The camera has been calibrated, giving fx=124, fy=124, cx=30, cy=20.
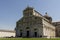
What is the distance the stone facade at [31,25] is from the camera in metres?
36.3

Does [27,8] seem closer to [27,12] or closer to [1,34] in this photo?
[27,12]

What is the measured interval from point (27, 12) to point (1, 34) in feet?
54.2

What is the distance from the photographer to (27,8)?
4081 centimetres

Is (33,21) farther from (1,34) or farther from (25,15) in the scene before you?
(1,34)

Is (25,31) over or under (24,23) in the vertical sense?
under

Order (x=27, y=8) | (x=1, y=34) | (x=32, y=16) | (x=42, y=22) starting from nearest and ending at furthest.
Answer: (x=42, y=22) → (x=32, y=16) → (x=27, y=8) → (x=1, y=34)

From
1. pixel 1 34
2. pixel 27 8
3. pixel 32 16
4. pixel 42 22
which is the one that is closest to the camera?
pixel 42 22

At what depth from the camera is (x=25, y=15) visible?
41.0 metres

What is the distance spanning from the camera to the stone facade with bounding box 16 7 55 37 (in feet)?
119

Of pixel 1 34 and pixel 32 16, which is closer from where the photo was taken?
pixel 32 16

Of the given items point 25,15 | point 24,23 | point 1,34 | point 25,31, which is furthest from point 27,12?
point 1,34

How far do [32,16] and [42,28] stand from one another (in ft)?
16.6

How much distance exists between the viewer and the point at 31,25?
3809 centimetres

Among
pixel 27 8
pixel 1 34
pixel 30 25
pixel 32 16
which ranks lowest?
pixel 1 34
